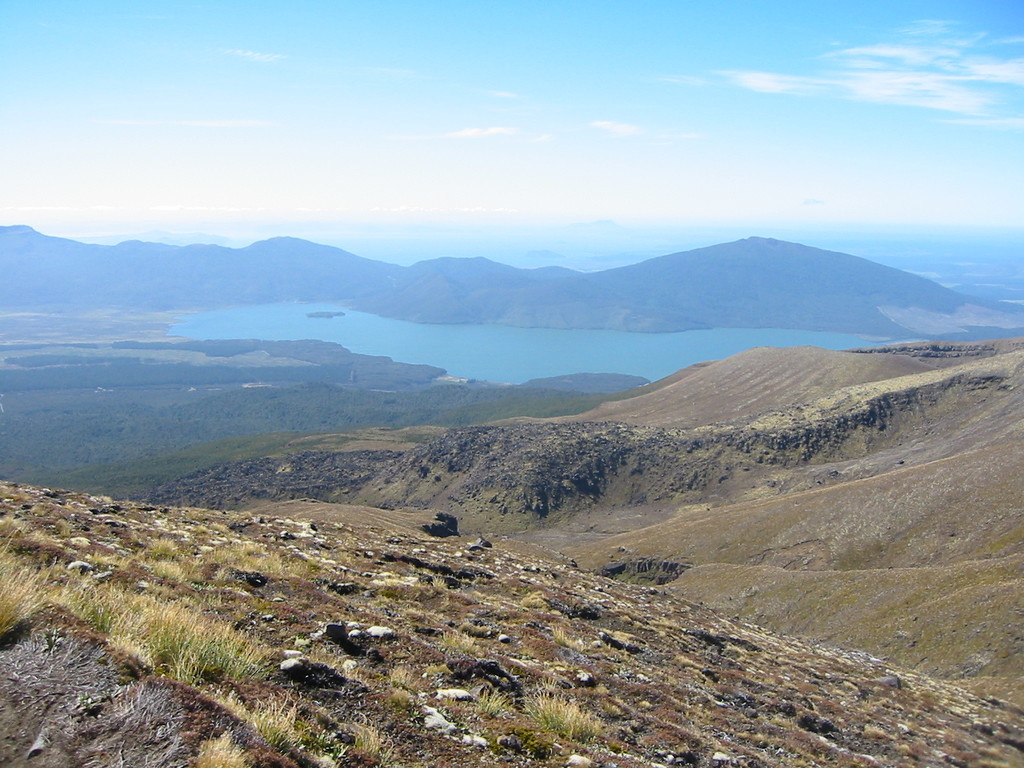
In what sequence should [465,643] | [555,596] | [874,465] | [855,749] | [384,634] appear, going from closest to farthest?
[384,634]
[465,643]
[855,749]
[555,596]
[874,465]

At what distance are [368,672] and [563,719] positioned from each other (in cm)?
263

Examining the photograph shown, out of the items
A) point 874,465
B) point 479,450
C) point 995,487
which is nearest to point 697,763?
point 995,487

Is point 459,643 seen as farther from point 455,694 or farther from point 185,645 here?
point 185,645

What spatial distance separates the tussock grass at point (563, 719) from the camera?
807cm

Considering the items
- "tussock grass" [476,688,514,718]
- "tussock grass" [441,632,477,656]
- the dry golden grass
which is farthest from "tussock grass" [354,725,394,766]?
"tussock grass" [441,632,477,656]

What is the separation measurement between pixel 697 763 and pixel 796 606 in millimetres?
34452

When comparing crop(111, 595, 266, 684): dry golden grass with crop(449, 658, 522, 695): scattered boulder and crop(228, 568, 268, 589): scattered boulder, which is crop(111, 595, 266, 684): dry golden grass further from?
crop(228, 568, 268, 589): scattered boulder

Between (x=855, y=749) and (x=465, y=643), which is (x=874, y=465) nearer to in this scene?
(x=855, y=749)

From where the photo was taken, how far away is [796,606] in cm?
3912

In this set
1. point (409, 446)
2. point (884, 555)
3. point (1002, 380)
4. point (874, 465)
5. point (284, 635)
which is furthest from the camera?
point (409, 446)

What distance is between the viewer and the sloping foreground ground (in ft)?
15.8

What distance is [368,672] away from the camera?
8227 mm

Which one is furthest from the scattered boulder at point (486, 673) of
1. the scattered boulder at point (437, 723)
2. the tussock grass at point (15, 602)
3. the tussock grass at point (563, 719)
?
the tussock grass at point (15, 602)

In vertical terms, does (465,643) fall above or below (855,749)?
above
